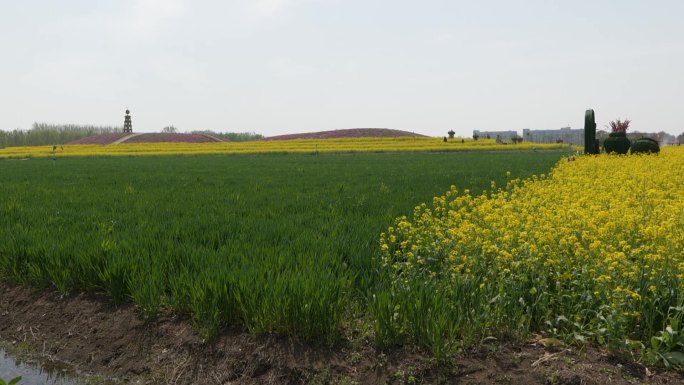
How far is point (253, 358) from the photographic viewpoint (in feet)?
11.8

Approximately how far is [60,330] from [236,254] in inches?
62.4

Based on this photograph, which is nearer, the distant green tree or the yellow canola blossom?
the yellow canola blossom

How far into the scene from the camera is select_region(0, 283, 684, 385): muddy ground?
3.17 m

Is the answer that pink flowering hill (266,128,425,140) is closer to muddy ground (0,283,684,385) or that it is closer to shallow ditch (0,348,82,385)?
muddy ground (0,283,684,385)

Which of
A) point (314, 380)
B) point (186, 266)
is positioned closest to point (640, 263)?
point (314, 380)

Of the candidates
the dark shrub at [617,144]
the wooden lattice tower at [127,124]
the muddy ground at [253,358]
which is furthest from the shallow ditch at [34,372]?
the wooden lattice tower at [127,124]

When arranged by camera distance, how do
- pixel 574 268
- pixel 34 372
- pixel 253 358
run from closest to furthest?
pixel 253 358, pixel 34 372, pixel 574 268

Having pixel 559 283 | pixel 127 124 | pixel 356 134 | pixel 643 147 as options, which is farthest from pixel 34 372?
pixel 127 124

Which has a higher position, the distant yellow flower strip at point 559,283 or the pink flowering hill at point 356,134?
the pink flowering hill at point 356,134

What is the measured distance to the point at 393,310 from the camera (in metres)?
3.58

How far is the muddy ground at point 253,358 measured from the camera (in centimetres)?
317

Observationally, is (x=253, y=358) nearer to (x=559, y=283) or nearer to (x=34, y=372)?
(x=34, y=372)

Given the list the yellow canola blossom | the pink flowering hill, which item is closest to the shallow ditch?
the yellow canola blossom

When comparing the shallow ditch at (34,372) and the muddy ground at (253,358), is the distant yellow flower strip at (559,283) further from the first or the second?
the shallow ditch at (34,372)
